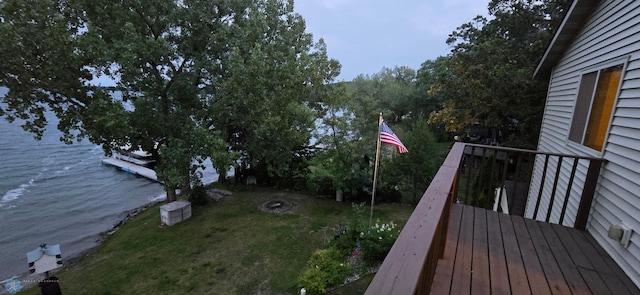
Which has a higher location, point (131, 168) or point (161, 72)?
point (161, 72)

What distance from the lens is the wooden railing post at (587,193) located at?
9.97ft

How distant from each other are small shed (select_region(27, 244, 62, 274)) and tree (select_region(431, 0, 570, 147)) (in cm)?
1291

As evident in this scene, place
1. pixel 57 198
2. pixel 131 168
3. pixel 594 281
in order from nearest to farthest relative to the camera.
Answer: pixel 594 281, pixel 57 198, pixel 131 168

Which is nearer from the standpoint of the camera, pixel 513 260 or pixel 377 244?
pixel 513 260

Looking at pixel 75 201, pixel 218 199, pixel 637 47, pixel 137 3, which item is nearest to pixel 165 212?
pixel 218 199

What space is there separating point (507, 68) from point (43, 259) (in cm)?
1375

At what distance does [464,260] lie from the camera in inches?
96.7

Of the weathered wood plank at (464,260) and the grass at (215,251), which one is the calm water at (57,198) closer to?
the grass at (215,251)

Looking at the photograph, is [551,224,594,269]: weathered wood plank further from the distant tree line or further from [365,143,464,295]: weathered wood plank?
the distant tree line

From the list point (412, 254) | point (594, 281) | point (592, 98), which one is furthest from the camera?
point (592, 98)

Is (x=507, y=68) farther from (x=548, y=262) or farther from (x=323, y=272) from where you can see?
(x=548, y=262)

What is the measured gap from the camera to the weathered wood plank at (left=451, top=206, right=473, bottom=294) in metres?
2.10

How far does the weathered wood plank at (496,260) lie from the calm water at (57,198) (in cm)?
1327

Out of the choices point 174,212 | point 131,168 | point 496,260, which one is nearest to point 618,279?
point 496,260
